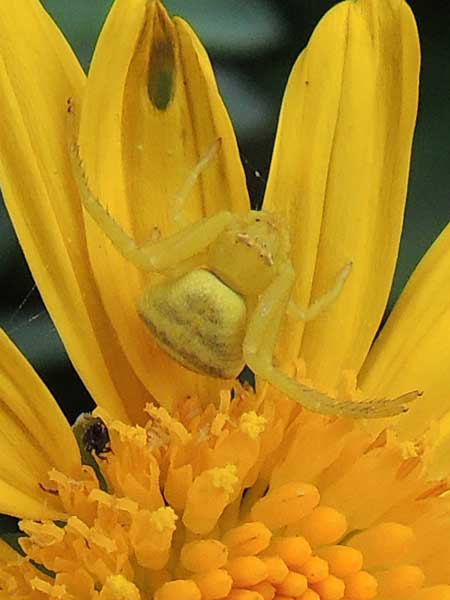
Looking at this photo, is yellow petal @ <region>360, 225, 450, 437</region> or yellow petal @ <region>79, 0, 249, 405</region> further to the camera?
yellow petal @ <region>360, 225, 450, 437</region>

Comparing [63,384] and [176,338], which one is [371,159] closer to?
[176,338]

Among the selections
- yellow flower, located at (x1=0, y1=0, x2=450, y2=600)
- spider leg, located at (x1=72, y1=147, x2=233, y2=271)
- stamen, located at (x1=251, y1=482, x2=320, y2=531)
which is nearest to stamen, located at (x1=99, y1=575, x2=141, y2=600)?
yellow flower, located at (x1=0, y1=0, x2=450, y2=600)

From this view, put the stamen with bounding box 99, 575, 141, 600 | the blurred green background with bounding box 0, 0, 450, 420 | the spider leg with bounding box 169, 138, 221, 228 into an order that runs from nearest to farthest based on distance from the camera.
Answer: the stamen with bounding box 99, 575, 141, 600 → the spider leg with bounding box 169, 138, 221, 228 → the blurred green background with bounding box 0, 0, 450, 420

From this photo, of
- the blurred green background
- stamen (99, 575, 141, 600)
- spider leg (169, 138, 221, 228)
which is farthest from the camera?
the blurred green background

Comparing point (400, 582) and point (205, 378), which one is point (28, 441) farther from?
point (400, 582)

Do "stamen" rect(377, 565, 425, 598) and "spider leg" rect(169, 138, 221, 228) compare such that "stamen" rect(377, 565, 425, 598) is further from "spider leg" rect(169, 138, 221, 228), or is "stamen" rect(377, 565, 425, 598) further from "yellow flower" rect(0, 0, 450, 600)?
"spider leg" rect(169, 138, 221, 228)

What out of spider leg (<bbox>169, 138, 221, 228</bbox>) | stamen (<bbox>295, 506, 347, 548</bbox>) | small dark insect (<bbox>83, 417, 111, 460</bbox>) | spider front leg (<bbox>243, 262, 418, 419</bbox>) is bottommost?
stamen (<bbox>295, 506, 347, 548</bbox>)

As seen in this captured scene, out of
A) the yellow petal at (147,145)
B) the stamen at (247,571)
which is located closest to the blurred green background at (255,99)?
the yellow petal at (147,145)
